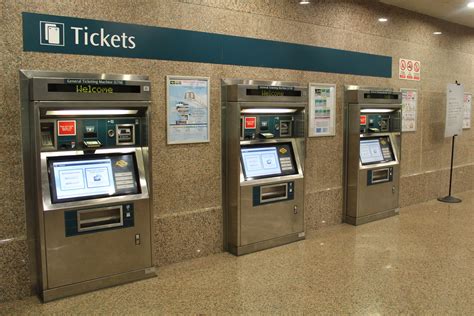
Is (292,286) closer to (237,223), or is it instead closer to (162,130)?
(237,223)

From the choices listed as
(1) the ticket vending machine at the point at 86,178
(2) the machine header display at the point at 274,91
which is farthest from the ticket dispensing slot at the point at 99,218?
(2) the machine header display at the point at 274,91

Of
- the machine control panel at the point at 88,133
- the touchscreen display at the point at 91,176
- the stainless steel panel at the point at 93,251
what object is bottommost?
the stainless steel panel at the point at 93,251

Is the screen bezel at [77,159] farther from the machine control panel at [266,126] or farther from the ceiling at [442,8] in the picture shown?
the ceiling at [442,8]

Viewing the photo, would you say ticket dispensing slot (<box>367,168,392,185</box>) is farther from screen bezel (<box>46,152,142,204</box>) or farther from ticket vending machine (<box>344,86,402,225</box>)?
screen bezel (<box>46,152,142,204</box>)

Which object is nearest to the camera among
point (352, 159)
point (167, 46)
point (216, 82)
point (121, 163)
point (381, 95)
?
point (121, 163)

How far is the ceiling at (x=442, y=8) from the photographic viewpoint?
5.70m

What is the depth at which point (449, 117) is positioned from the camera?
684 cm

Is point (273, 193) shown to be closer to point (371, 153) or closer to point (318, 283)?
point (318, 283)

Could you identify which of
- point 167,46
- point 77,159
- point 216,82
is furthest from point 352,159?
point 77,159

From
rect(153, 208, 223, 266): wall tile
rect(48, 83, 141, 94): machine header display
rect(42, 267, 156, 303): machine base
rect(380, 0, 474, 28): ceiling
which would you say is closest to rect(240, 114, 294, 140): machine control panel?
rect(153, 208, 223, 266): wall tile

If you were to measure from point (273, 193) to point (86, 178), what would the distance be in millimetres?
1955

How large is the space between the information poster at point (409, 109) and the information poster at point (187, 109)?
349 cm

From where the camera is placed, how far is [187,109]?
4.09 m

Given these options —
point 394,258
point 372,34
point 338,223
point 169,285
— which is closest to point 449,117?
point 372,34
